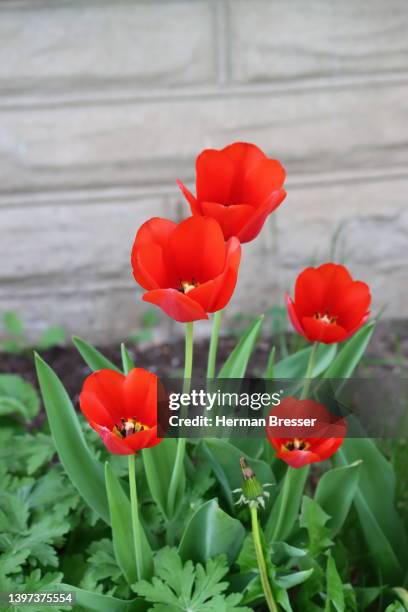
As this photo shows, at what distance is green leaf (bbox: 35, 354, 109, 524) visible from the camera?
92 cm

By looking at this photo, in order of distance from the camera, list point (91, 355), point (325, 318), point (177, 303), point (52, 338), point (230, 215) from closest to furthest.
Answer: point (177, 303) → point (230, 215) → point (325, 318) → point (91, 355) → point (52, 338)

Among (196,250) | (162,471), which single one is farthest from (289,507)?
(196,250)

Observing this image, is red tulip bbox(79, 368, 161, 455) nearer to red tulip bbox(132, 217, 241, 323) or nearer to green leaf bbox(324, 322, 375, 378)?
red tulip bbox(132, 217, 241, 323)

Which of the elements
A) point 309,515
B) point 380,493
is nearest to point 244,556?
point 309,515

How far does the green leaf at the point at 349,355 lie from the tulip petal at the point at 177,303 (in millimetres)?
373

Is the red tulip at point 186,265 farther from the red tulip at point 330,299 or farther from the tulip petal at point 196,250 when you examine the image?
the red tulip at point 330,299

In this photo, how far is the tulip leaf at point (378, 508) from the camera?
103 cm

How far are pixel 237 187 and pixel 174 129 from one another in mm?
1063

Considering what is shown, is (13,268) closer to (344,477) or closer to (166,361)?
(166,361)

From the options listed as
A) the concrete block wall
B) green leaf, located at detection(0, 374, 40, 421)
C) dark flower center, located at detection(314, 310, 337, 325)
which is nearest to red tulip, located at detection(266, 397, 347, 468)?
dark flower center, located at detection(314, 310, 337, 325)

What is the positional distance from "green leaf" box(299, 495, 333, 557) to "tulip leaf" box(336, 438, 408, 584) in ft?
0.41

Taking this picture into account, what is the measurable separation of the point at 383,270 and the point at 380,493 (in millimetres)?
1111

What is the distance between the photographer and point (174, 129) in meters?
1.85

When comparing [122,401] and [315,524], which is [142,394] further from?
[315,524]
